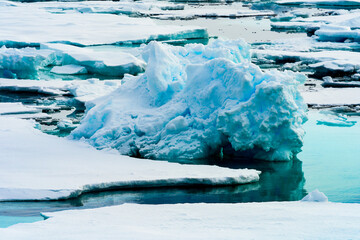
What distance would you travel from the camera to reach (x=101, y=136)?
23.1 feet

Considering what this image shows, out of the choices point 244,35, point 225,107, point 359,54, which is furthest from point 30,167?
point 244,35

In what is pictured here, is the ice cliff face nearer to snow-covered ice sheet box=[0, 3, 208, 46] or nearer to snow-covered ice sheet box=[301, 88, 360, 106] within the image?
snow-covered ice sheet box=[301, 88, 360, 106]

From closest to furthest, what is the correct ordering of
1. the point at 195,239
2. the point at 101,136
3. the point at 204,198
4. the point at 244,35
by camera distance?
1. the point at 195,239
2. the point at 204,198
3. the point at 101,136
4. the point at 244,35

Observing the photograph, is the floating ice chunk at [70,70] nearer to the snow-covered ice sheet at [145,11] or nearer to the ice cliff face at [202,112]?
the ice cliff face at [202,112]

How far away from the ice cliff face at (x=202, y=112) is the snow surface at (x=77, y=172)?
0.41 metres

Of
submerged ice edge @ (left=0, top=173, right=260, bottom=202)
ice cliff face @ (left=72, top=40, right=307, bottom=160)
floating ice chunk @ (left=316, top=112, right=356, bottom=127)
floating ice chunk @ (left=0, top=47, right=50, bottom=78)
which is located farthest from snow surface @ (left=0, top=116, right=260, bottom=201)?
floating ice chunk @ (left=0, top=47, right=50, bottom=78)

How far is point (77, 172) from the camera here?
5.81 m

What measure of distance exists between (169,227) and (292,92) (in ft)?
11.3

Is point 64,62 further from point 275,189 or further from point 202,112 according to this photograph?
point 275,189

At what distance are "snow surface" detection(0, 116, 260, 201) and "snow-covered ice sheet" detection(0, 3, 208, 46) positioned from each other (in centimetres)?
875

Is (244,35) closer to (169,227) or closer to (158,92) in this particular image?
(158,92)

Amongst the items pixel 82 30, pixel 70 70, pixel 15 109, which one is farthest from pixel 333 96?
pixel 82 30

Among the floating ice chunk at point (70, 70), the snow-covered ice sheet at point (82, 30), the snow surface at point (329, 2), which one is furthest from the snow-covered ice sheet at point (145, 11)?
the floating ice chunk at point (70, 70)

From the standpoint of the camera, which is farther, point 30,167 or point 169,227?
point 30,167
